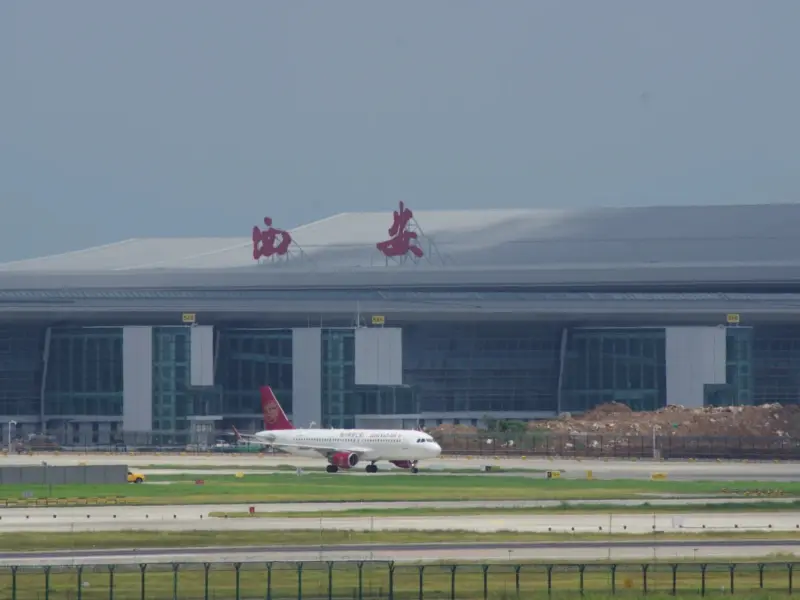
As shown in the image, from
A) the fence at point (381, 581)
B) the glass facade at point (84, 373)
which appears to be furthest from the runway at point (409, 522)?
the glass facade at point (84, 373)

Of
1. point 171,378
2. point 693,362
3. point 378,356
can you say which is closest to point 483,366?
point 378,356

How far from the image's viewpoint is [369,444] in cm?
13438

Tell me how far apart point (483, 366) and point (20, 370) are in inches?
1856

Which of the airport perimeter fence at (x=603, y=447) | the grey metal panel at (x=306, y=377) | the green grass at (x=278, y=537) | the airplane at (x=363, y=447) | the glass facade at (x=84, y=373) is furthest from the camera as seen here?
the glass facade at (x=84, y=373)

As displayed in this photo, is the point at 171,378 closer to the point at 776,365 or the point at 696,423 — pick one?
the point at 696,423

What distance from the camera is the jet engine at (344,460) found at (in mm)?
132750

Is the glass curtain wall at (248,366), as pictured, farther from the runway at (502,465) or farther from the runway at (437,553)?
the runway at (437,553)

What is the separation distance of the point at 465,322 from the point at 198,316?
86.9ft

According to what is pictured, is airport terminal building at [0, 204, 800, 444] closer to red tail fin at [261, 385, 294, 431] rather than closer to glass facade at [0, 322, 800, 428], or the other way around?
glass facade at [0, 322, 800, 428]

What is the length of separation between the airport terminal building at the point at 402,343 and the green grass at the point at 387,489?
6017 centimetres

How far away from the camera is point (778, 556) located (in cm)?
6894

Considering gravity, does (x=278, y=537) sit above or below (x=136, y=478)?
below

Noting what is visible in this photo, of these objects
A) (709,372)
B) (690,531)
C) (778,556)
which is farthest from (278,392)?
(778,556)

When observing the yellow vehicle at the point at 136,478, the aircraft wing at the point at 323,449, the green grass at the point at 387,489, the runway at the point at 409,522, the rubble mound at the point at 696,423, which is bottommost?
the runway at the point at 409,522
